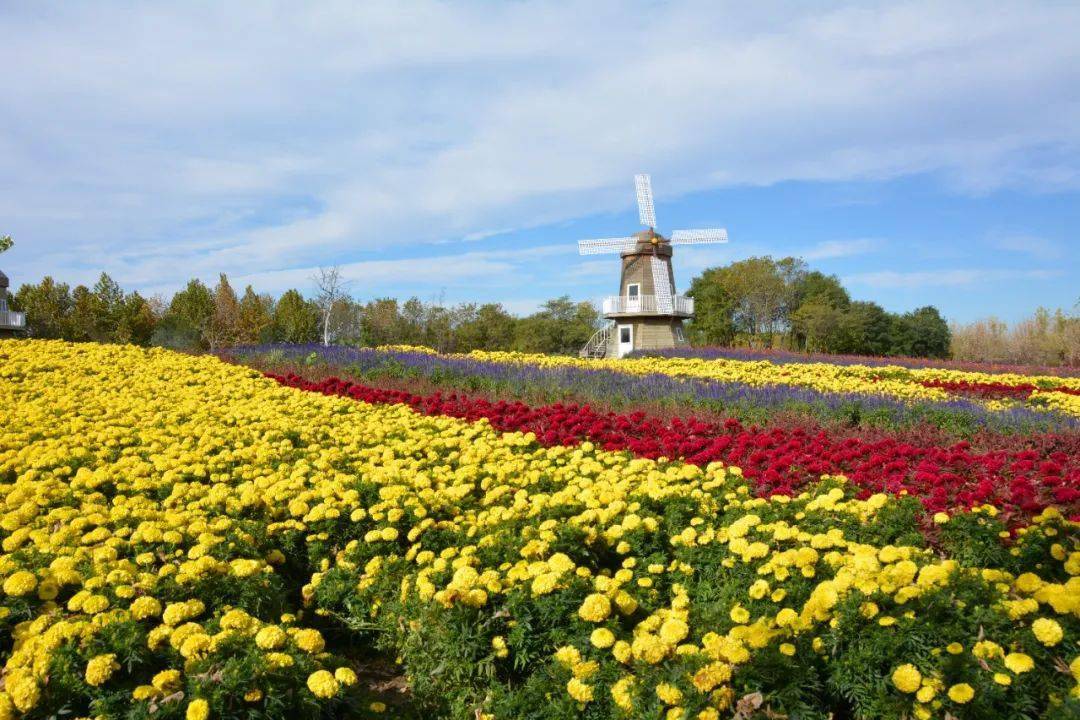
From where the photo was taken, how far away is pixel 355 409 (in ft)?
29.1

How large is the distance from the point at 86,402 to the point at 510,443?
610 cm

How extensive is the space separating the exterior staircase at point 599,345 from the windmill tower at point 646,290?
2.02ft

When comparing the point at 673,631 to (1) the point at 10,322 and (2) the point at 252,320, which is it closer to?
(2) the point at 252,320

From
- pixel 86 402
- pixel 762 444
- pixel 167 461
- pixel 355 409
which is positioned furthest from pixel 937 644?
pixel 86 402

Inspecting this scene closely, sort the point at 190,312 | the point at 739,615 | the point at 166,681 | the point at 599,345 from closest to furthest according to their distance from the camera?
the point at 166,681, the point at 739,615, the point at 599,345, the point at 190,312

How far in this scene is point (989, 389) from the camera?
14.6 metres

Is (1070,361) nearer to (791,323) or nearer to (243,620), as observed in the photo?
(791,323)

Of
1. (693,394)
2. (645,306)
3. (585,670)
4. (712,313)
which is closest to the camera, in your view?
(585,670)

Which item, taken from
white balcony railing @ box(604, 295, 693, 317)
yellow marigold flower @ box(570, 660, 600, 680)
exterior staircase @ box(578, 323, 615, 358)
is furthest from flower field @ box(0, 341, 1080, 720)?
exterior staircase @ box(578, 323, 615, 358)

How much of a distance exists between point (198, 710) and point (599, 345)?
1269 inches

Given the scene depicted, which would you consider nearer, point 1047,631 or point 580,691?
point 1047,631

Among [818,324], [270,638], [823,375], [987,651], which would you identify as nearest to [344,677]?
[270,638]

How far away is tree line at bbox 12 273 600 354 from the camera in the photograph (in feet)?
109

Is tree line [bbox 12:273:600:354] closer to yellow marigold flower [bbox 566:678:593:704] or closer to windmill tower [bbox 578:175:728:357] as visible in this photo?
windmill tower [bbox 578:175:728:357]
